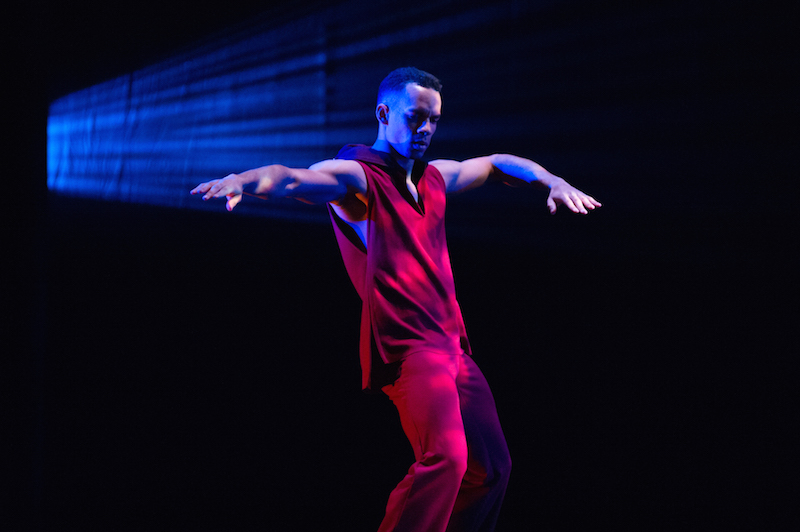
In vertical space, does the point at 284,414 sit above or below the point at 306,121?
below

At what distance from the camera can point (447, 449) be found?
1811 mm

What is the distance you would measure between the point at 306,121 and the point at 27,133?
3.73 ft

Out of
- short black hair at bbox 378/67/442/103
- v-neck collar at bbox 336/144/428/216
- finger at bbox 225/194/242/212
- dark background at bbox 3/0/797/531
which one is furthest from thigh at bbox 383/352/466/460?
dark background at bbox 3/0/797/531

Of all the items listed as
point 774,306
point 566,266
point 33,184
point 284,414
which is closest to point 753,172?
point 774,306

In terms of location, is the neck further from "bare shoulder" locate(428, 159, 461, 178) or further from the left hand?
the left hand

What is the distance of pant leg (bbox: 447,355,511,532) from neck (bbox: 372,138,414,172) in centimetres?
74

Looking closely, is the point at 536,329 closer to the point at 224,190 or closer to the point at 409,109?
the point at 409,109

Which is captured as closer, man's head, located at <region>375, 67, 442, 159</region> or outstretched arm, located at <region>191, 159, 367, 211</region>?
outstretched arm, located at <region>191, 159, 367, 211</region>

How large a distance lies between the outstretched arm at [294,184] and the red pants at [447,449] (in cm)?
58

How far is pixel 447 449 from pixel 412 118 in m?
1.04

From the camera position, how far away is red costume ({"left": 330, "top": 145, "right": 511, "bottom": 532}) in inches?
71.7

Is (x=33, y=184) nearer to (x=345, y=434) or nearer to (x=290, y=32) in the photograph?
(x=290, y=32)

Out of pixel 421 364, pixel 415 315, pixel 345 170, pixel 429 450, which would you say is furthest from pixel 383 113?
pixel 429 450

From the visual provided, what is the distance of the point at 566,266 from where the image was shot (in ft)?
10.0
